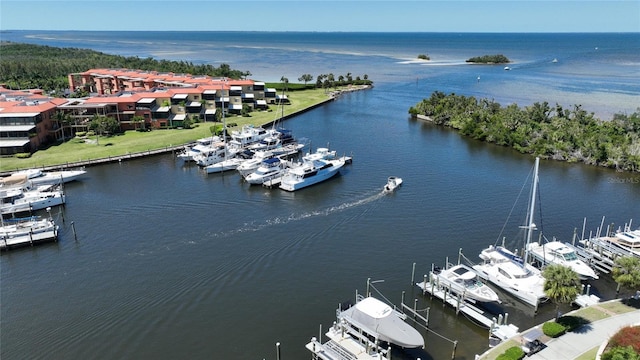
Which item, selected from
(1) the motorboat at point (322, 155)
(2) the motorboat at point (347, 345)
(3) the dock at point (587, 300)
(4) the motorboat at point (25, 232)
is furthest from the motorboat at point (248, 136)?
(3) the dock at point (587, 300)

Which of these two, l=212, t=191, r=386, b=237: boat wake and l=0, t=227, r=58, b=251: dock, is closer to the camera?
l=0, t=227, r=58, b=251: dock

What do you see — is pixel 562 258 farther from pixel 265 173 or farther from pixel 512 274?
pixel 265 173

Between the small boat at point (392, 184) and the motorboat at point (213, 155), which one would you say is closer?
the small boat at point (392, 184)

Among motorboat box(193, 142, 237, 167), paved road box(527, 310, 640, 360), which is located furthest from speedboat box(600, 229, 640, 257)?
motorboat box(193, 142, 237, 167)

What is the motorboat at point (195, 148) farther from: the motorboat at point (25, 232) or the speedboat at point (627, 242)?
the speedboat at point (627, 242)

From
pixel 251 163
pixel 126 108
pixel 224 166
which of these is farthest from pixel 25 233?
pixel 126 108

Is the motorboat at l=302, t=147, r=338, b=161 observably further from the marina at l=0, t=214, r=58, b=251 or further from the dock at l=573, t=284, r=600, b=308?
the dock at l=573, t=284, r=600, b=308
